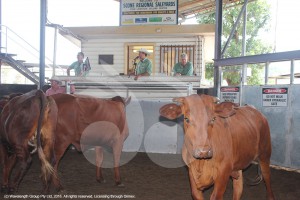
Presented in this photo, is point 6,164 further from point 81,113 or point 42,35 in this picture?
point 42,35

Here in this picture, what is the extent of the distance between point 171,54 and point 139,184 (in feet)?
29.3

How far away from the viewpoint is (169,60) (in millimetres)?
15016

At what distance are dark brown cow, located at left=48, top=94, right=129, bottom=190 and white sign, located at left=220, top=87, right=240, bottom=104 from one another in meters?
2.99

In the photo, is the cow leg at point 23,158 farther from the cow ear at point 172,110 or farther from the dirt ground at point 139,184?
the cow ear at point 172,110

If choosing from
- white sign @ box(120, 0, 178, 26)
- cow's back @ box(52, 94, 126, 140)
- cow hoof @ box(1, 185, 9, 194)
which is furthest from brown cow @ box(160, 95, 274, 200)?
white sign @ box(120, 0, 178, 26)

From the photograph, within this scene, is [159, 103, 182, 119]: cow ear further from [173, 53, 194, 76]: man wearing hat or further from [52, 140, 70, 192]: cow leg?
[173, 53, 194, 76]: man wearing hat

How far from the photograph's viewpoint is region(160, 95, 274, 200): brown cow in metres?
3.98

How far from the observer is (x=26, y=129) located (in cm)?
546

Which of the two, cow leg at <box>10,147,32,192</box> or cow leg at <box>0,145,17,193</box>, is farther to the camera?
cow leg at <box>0,145,17,193</box>

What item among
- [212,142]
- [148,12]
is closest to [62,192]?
[212,142]

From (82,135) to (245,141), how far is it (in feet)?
9.91

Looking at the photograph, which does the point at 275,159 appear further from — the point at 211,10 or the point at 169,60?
the point at 211,10

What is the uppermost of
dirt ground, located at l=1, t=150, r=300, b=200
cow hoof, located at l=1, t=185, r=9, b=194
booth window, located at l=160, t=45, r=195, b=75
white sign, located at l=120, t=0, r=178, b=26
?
white sign, located at l=120, t=0, r=178, b=26

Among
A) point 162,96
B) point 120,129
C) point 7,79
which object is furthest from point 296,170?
point 7,79
